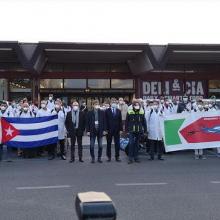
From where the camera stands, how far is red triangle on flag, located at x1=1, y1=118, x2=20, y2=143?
585 inches

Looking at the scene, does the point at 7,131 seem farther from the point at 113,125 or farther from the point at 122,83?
the point at 122,83

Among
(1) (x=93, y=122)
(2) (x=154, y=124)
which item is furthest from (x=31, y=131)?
(2) (x=154, y=124)

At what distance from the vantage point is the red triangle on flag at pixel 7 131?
48.8 ft

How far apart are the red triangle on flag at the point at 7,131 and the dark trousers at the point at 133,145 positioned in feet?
12.5

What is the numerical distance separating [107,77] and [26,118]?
14.8 metres

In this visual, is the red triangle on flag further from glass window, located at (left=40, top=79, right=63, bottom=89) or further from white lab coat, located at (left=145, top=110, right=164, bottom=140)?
glass window, located at (left=40, top=79, right=63, bottom=89)

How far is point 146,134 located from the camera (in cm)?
1498

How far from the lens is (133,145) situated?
1420 cm

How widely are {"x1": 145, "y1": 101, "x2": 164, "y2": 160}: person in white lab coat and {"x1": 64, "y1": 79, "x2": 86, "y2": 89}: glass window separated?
1467 centimetres

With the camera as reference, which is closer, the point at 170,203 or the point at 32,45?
the point at 170,203

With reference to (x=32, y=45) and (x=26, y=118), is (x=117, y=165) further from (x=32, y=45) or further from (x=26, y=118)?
(x=32, y=45)

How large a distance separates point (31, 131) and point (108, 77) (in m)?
15.0

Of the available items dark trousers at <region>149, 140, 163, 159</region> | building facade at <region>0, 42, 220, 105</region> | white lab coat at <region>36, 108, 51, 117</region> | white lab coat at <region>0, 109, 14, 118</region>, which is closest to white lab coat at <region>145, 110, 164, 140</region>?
dark trousers at <region>149, 140, 163, 159</region>

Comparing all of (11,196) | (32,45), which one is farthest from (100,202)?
(32,45)
